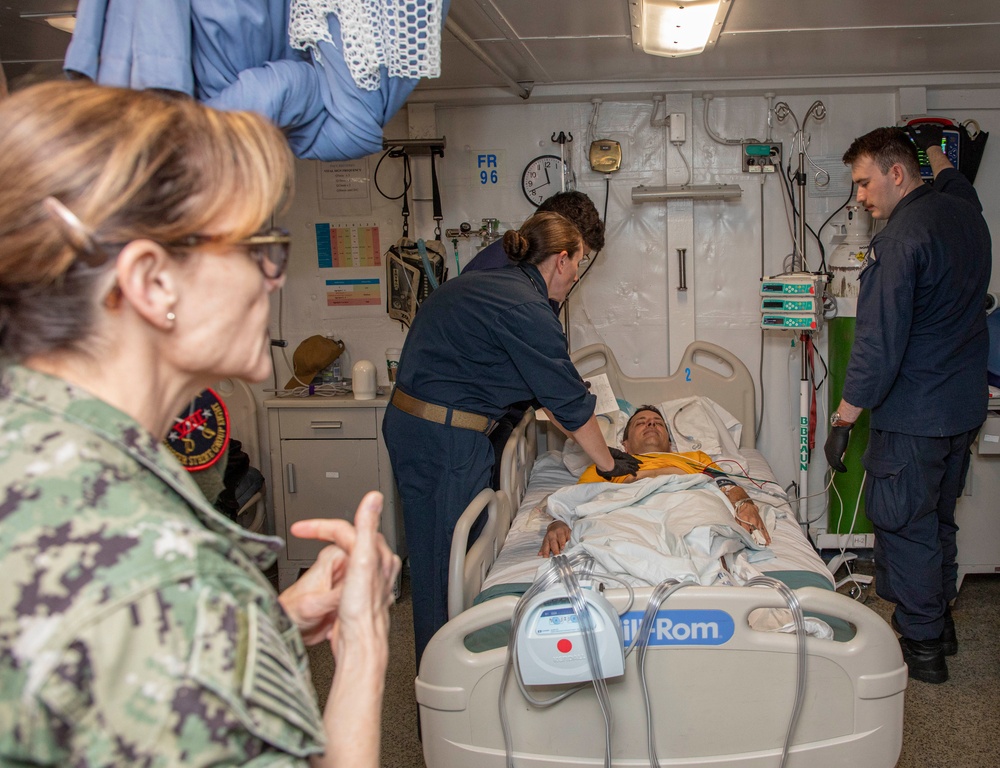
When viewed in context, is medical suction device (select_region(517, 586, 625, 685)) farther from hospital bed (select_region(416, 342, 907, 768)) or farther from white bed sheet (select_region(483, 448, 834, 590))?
white bed sheet (select_region(483, 448, 834, 590))

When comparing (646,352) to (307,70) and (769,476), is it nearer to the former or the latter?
(769,476)

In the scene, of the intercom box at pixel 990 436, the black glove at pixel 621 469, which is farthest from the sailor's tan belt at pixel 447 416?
the intercom box at pixel 990 436

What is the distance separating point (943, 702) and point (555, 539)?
1.53 meters

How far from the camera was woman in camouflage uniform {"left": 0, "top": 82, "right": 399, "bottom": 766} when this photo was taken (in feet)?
2.03

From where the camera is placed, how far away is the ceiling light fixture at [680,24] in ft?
8.62

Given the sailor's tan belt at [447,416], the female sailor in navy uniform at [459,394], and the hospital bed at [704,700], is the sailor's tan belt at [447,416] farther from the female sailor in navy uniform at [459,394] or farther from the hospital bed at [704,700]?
the hospital bed at [704,700]

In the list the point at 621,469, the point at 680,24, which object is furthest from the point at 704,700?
the point at 680,24

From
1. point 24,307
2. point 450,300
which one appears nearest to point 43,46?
point 450,300

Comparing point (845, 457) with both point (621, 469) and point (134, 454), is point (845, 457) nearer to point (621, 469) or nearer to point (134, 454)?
point (621, 469)

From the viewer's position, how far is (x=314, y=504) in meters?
4.10

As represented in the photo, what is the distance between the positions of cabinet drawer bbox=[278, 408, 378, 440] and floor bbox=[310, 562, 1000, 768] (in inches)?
34.5

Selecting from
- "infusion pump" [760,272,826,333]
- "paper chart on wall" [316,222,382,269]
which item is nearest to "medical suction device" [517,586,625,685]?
"infusion pump" [760,272,826,333]

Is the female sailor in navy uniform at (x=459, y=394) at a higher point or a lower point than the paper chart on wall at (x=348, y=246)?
lower

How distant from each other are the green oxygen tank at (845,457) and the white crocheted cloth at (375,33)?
10.6 ft
